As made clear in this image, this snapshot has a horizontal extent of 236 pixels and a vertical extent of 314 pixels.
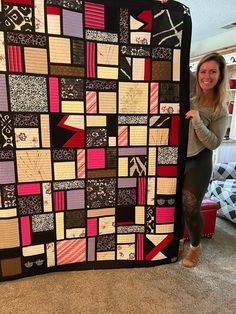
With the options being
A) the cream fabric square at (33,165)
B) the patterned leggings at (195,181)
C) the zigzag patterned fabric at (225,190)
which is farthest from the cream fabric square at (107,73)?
the zigzag patterned fabric at (225,190)

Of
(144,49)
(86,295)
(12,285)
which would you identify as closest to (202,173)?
(144,49)

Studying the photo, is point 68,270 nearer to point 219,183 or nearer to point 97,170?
point 97,170

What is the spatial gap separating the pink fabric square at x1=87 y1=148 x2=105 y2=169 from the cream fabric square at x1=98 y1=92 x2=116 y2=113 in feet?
0.81

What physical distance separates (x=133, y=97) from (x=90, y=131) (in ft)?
1.10

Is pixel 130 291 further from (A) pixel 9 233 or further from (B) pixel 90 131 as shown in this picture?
(B) pixel 90 131

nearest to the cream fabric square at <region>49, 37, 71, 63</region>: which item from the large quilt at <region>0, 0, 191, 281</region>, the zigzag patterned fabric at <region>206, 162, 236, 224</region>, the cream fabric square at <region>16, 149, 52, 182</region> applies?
the large quilt at <region>0, 0, 191, 281</region>

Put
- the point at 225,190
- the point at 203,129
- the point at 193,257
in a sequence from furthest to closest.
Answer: the point at 225,190 < the point at 193,257 < the point at 203,129

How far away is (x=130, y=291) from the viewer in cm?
162

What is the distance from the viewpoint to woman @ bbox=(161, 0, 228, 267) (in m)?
1.67

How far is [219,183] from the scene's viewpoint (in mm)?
2783

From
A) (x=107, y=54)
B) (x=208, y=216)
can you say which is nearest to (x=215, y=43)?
(x=208, y=216)

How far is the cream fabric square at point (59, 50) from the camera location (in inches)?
56.9

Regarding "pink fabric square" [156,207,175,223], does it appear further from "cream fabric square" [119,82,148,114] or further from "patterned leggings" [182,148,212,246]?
"cream fabric square" [119,82,148,114]

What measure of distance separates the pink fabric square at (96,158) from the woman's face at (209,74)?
2.56 ft
